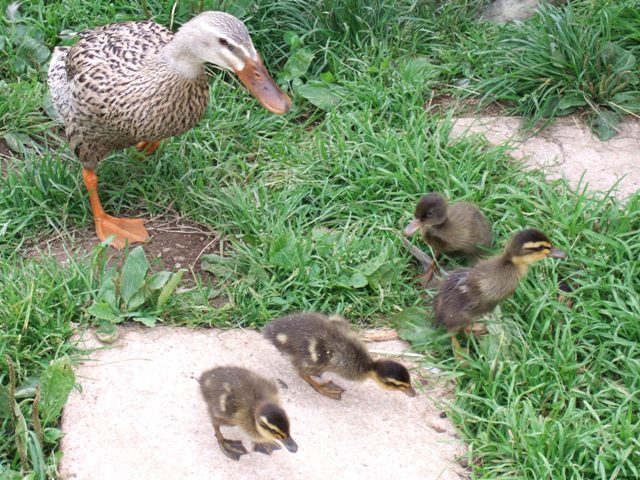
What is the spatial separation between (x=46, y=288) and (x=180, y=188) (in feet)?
3.49

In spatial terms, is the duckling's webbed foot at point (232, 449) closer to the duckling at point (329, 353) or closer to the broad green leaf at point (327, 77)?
the duckling at point (329, 353)

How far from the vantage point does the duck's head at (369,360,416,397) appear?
378 cm

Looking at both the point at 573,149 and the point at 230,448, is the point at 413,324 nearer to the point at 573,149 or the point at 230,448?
the point at 230,448

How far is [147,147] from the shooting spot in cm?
517

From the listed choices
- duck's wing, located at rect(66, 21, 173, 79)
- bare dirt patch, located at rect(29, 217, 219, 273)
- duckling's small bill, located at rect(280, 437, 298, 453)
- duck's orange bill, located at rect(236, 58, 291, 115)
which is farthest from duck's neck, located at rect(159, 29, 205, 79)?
duckling's small bill, located at rect(280, 437, 298, 453)

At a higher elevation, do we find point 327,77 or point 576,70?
point 576,70

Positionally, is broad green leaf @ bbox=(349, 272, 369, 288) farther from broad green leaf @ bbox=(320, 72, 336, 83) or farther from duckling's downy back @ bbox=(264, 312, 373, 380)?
broad green leaf @ bbox=(320, 72, 336, 83)

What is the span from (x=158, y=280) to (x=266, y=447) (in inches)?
40.2

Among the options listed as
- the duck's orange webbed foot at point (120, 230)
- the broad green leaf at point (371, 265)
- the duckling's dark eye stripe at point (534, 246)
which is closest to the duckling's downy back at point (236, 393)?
the broad green leaf at point (371, 265)

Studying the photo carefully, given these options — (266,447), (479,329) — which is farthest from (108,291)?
(479,329)

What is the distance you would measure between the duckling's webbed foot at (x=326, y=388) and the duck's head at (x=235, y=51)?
123cm

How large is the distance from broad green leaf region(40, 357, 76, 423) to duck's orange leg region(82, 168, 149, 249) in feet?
4.02

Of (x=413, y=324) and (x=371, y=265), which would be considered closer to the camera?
(x=413, y=324)

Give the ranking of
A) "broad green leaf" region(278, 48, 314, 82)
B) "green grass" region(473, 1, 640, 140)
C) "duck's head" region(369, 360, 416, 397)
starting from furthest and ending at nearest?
"broad green leaf" region(278, 48, 314, 82) < "green grass" region(473, 1, 640, 140) < "duck's head" region(369, 360, 416, 397)
